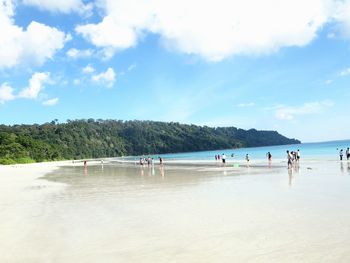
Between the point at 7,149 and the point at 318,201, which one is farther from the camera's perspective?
the point at 7,149

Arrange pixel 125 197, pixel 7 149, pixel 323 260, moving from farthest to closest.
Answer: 1. pixel 7 149
2. pixel 125 197
3. pixel 323 260

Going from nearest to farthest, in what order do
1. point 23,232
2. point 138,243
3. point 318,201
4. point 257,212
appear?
point 138,243
point 23,232
point 257,212
point 318,201

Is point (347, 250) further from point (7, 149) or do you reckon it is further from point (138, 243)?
point (7, 149)

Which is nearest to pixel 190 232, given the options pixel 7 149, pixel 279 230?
pixel 279 230

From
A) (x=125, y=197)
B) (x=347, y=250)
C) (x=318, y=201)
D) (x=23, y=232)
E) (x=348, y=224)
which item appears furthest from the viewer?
(x=125, y=197)

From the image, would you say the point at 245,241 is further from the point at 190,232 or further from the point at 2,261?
the point at 2,261

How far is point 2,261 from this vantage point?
8.78 metres

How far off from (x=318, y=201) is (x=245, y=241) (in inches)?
279

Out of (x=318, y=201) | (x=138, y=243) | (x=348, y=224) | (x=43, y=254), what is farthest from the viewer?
(x=318, y=201)

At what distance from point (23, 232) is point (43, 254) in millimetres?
2946

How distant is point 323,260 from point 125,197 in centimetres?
1288

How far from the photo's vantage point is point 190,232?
35.8 ft

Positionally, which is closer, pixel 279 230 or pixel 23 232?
pixel 279 230

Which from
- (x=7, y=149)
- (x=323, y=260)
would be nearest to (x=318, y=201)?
(x=323, y=260)
